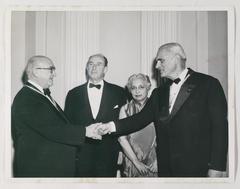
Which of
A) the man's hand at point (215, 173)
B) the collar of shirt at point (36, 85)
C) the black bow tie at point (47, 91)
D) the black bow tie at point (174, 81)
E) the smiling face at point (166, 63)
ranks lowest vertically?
the man's hand at point (215, 173)

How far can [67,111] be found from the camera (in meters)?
1.52

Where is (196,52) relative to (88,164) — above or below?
above

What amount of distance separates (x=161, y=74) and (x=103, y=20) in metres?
0.31

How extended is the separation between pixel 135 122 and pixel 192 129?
0.72ft

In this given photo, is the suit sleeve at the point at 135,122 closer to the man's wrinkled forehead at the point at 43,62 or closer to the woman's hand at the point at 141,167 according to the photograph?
the woman's hand at the point at 141,167

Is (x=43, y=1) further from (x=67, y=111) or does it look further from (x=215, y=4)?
(x=215, y=4)

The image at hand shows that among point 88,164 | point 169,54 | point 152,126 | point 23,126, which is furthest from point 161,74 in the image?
point 23,126

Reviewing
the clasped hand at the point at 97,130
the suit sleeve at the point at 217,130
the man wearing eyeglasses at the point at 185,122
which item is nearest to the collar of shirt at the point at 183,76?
the man wearing eyeglasses at the point at 185,122

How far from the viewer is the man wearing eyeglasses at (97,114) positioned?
1.51 meters

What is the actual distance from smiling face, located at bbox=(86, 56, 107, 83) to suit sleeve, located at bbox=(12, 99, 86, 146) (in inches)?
7.9

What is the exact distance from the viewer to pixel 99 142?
152 cm

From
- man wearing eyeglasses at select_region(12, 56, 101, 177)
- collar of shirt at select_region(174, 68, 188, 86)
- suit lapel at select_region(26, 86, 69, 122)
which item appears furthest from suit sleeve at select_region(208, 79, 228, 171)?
suit lapel at select_region(26, 86, 69, 122)

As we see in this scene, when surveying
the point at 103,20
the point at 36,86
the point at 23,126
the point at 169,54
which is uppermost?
the point at 103,20
